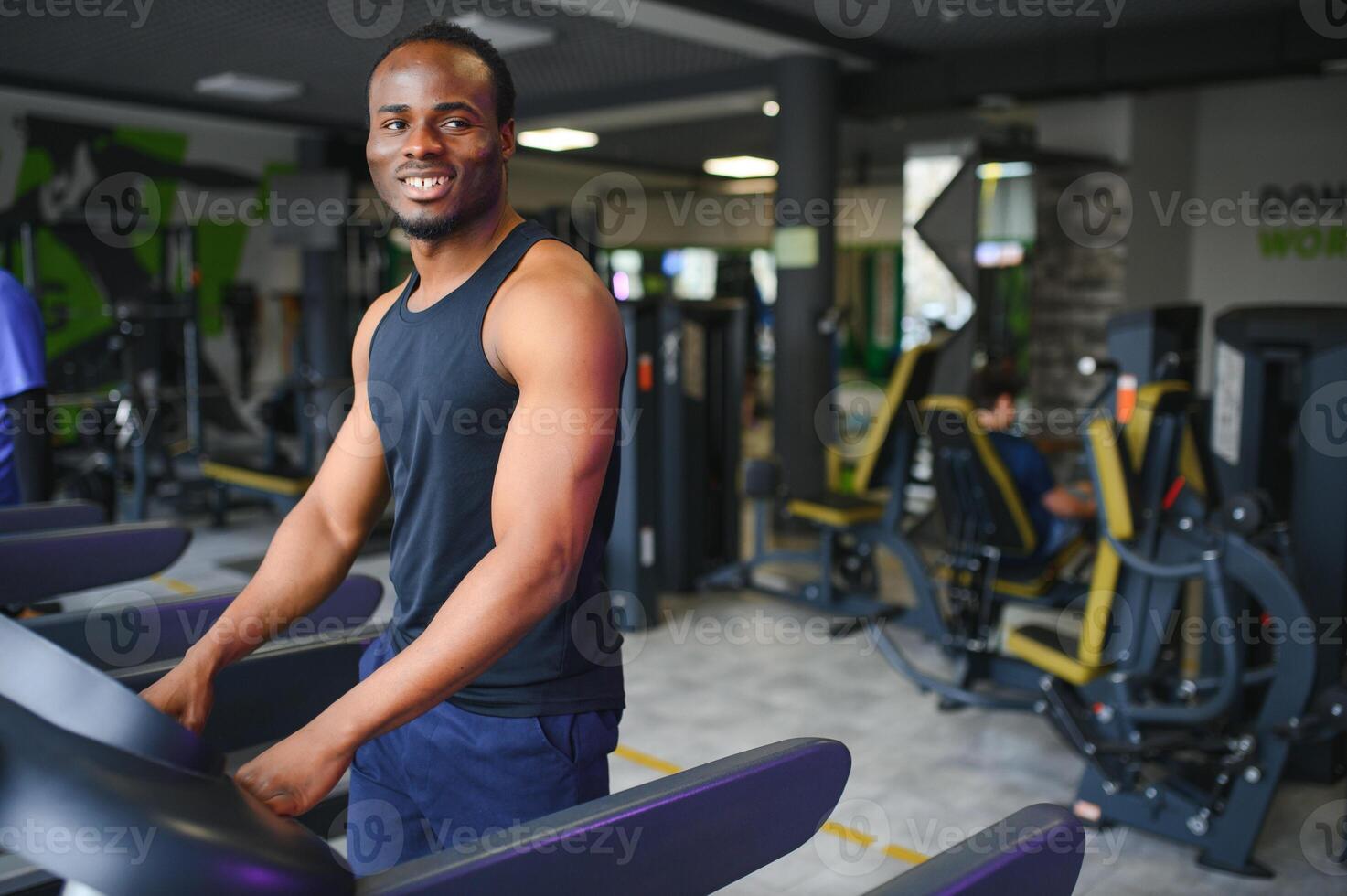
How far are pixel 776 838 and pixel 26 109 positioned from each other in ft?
29.9

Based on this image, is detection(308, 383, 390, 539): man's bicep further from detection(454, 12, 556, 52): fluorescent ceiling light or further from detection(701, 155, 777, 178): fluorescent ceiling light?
detection(701, 155, 777, 178): fluorescent ceiling light

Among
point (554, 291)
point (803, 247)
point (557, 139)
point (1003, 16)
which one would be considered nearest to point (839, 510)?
point (803, 247)

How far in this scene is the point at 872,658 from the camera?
4.45 metres

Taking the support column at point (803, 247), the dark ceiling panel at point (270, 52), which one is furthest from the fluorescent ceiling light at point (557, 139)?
the support column at point (803, 247)

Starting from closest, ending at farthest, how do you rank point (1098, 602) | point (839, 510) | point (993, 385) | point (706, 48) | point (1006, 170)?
point (1098, 602), point (839, 510), point (706, 48), point (1006, 170), point (993, 385)

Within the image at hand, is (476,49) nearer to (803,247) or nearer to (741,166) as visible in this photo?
(803,247)

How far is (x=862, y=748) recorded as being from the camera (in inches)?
138

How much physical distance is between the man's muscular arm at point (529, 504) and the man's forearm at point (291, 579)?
33cm

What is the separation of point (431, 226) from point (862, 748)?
277cm

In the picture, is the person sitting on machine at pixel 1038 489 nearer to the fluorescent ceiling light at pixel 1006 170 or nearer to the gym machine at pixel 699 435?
the gym machine at pixel 699 435

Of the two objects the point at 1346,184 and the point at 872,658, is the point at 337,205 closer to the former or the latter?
the point at 872,658

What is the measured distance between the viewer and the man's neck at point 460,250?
1.21 m

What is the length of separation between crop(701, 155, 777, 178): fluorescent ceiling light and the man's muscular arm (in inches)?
437

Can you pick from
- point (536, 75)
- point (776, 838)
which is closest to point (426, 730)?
point (776, 838)
